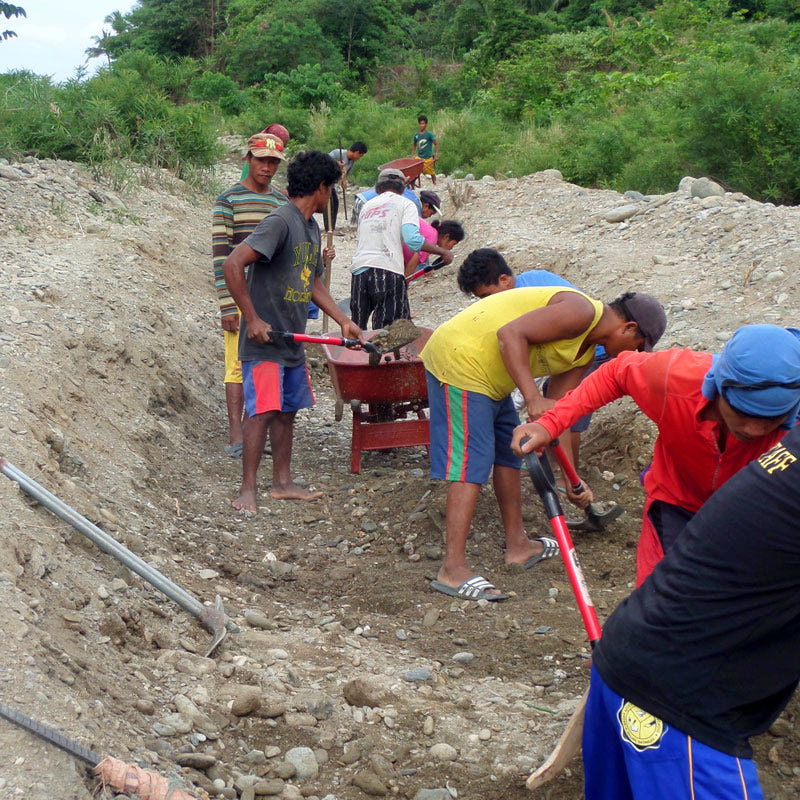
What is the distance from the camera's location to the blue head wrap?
200cm

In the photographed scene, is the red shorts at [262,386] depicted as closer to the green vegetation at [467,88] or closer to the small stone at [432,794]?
the small stone at [432,794]

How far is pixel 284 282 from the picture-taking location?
15.4ft

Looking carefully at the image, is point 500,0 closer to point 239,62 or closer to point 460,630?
point 239,62

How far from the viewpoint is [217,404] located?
671cm

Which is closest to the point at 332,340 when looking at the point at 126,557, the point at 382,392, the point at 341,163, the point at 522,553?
the point at 382,392

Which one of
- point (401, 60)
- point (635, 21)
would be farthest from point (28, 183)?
point (401, 60)

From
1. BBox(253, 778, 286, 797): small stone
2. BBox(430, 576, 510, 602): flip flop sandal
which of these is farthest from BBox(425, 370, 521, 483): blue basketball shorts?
BBox(253, 778, 286, 797): small stone

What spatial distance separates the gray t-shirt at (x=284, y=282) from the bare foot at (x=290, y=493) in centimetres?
73

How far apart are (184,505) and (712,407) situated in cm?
314

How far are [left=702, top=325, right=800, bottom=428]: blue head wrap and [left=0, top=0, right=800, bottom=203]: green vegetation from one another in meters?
9.04

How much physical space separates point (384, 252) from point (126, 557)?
11.5 ft

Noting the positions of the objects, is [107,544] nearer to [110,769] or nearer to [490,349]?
[110,769]

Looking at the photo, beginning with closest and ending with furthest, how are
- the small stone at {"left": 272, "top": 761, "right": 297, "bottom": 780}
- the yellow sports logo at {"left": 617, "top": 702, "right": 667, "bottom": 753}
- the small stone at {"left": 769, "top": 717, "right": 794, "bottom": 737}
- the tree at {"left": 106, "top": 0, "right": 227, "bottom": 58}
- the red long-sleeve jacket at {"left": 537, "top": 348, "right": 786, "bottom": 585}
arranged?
the yellow sports logo at {"left": 617, "top": 702, "right": 667, "bottom": 753} → the red long-sleeve jacket at {"left": 537, "top": 348, "right": 786, "bottom": 585} → the small stone at {"left": 272, "top": 761, "right": 297, "bottom": 780} → the small stone at {"left": 769, "top": 717, "right": 794, "bottom": 737} → the tree at {"left": 106, "top": 0, "right": 227, "bottom": 58}

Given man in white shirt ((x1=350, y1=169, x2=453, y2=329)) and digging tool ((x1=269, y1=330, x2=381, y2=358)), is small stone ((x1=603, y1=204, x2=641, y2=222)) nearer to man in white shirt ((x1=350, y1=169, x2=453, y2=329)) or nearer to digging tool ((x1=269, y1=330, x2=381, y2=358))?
man in white shirt ((x1=350, y1=169, x2=453, y2=329))
